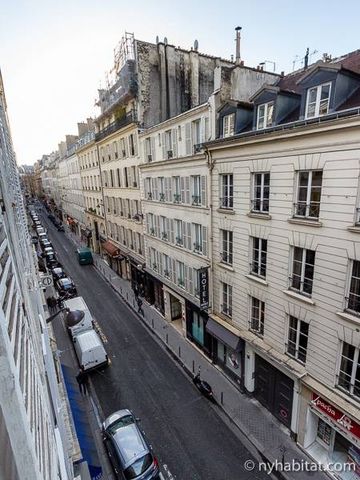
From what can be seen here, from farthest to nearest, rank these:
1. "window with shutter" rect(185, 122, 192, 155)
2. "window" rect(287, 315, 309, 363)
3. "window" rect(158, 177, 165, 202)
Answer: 1. "window" rect(158, 177, 165, 202)
2. "window with shutter" rect(185, 122, 192, 155)
3. "window" rect(287, 315, 309, 363)

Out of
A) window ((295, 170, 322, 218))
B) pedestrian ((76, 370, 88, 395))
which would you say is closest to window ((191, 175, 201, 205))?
window ((295, 170, 322, 218))

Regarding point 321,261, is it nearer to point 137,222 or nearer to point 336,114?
point 336,114

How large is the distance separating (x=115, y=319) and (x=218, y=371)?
10549mm

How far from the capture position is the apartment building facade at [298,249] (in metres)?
9.67

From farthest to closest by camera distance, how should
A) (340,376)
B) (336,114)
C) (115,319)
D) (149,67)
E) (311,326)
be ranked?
(115,319) < (149,67) < (311,326) < (340,376) < (336,114)

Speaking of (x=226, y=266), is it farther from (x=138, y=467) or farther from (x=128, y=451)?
(x=138, y=467)

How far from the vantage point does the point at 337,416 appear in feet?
34.9

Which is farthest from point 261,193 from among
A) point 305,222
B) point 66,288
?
point 66,288

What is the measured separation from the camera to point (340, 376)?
34.2 ft

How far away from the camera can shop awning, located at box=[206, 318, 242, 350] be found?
1506 cm

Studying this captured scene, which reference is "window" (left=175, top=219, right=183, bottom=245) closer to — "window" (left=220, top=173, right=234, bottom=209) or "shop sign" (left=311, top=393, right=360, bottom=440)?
"window" (left=220, top=173, right=234, bottom=209)

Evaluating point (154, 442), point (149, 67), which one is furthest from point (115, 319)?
point (149, 67)

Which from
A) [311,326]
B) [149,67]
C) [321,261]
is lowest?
[311,326]

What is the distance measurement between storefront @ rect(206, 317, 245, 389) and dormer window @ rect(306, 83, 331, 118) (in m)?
11.4
